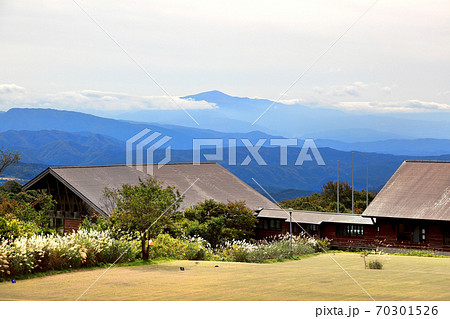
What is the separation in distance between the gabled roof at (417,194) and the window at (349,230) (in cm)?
121

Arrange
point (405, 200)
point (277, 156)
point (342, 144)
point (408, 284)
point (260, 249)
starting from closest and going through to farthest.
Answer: point (408, 284)
point (260, 249)
point (405, 200)
point (277, 156)
point (342, 144)

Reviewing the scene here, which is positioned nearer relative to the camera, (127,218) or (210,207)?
(127,218)

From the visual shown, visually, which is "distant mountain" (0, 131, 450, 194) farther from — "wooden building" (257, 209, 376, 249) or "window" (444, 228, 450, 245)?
"window" (444, 228, 450, 245)

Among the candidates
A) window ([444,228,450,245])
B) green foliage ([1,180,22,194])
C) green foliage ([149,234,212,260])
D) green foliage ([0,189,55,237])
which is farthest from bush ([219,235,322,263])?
green foliage ([1,180,22,194])

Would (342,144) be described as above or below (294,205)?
above

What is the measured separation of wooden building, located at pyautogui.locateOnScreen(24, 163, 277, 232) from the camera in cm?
3406

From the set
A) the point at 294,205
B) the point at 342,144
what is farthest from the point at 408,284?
the point at 342,144

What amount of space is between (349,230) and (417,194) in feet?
14.0

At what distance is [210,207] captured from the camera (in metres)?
34.1

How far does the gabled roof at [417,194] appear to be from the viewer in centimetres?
3247

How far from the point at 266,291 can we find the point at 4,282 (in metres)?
6.47

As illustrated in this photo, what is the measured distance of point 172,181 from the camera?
3953 cm

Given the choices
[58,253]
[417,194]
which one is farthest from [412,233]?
[58,253]

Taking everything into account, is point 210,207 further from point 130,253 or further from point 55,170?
point 130,253
